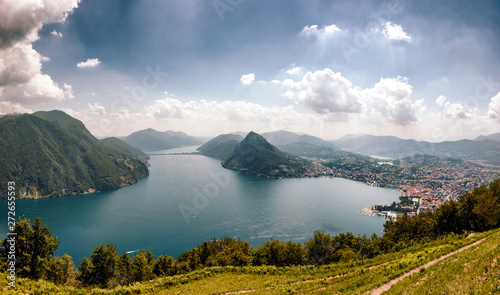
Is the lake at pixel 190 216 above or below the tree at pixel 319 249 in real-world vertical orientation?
below

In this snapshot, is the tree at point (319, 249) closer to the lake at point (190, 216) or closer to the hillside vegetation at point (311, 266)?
the hillside vegetation at point (311, 266)

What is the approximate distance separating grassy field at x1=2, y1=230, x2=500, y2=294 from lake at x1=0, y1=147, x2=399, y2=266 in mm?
56862

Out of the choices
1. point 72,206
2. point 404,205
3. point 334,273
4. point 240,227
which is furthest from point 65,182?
point 404,205

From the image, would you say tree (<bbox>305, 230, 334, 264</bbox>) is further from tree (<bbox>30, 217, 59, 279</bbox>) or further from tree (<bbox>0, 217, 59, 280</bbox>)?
tree (<bbox>0, 217, 59, 280</bbox>)

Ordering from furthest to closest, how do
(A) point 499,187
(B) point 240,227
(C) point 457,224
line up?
(B) point 240,227
(A) point 499,187
(C) point 457,224

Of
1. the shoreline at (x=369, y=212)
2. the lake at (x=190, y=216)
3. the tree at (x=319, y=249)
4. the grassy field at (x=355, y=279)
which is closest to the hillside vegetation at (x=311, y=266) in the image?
the grassy field at (x=355, y=279)

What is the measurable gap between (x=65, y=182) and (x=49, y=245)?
184m

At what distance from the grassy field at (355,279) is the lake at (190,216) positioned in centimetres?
5686

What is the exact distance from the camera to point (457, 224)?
3388 cm

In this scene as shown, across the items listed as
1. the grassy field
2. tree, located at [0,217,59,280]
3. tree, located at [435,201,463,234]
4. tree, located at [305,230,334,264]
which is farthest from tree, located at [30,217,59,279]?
tree, located at [435,201,463,234]

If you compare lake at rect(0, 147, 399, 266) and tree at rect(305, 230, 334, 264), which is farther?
lake at rect(0, 147, 399, 266)

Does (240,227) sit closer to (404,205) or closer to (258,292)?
(258,292)

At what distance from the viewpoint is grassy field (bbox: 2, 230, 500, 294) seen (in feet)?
32.8

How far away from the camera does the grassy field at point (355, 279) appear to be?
999 cm
